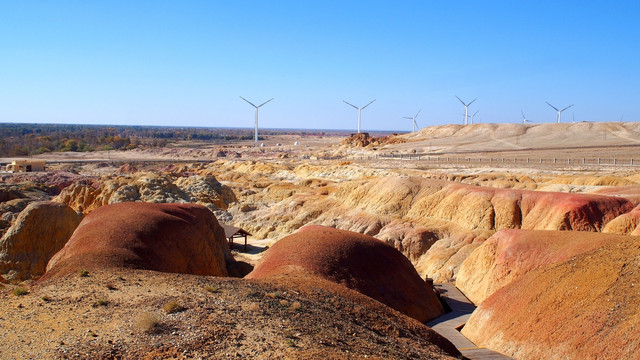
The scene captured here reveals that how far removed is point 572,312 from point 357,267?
32.4 feet

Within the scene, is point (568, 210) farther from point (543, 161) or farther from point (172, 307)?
point (543, 161)

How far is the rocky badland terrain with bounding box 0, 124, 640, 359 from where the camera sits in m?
13.1

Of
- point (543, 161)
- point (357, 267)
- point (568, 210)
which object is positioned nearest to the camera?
point (357, 267)

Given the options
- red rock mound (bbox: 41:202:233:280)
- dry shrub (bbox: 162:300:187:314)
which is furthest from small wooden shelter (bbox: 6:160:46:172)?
dry shrub (bbox: 162:300:187:314)

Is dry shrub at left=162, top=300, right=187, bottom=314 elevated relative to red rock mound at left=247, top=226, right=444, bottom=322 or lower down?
elevated

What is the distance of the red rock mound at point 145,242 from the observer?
20766 millimetres

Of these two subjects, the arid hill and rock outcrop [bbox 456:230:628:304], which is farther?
the arid hill

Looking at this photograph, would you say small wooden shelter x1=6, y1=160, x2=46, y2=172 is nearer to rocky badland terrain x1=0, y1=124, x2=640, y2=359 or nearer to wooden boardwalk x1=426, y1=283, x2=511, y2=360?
rocky badland terrain x1=0, y1=124, x2=640, y2=359

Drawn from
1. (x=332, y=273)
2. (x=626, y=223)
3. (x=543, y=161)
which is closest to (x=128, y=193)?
(x=332, y=273)

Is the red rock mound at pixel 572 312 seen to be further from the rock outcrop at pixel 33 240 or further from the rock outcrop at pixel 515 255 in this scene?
the rock outcrop at pixel 33 240

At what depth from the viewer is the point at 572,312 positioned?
18.8 meters

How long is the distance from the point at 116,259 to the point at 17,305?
6196 mm

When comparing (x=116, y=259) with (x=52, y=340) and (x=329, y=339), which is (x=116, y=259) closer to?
(x=52, y=340)

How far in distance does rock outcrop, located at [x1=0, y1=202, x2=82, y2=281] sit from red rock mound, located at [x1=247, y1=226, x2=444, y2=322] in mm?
12176
